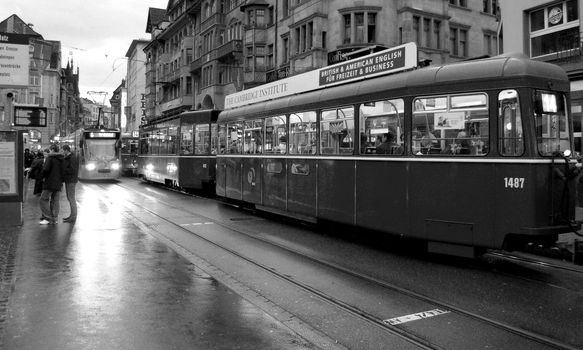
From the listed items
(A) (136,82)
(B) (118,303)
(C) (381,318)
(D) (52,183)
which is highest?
(A) (136,82)

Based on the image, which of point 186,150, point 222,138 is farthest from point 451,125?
point 186,150

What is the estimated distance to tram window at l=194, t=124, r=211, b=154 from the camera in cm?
1922

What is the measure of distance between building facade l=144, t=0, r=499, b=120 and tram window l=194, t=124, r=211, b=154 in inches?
A: 155

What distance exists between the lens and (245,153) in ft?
46.3

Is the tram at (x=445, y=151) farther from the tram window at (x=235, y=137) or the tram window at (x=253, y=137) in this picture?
the tram window at (x=235, y=137)

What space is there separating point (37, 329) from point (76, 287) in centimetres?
153

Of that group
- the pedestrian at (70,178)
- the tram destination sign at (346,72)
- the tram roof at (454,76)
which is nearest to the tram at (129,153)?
the tram destination sign at (346,72)

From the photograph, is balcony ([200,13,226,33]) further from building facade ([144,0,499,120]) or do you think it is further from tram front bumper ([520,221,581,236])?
tram front bumper ([520,221,581,236])

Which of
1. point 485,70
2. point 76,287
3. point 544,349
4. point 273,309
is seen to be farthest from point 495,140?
point 76,287

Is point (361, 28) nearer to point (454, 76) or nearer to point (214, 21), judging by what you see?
point (214, 21)

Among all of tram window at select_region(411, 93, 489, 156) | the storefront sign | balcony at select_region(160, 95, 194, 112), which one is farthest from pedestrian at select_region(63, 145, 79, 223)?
balcony at select_region(160, 95, 194, 112)

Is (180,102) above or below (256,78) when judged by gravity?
above

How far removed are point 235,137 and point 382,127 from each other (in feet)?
22.4

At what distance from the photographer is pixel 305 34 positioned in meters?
Answer: 34.9
